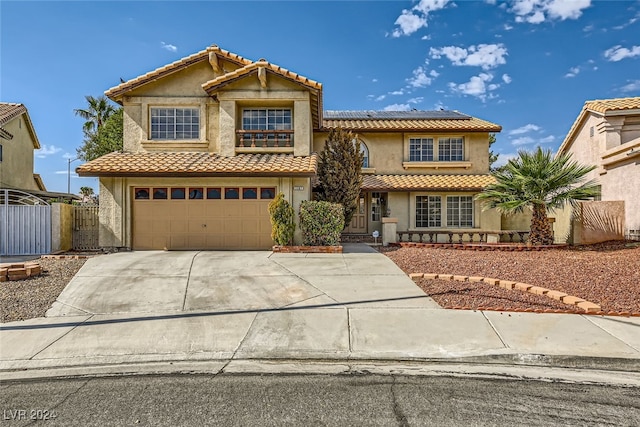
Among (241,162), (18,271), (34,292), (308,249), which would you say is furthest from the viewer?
(241,162)

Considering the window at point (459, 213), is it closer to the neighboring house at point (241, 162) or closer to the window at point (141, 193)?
the neighboring house at point (241, 162)

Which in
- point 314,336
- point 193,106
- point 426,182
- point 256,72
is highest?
point 256,72

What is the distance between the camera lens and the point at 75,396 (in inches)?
162

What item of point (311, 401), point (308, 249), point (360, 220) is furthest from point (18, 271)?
point (360, 220)

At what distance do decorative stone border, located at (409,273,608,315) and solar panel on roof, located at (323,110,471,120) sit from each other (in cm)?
1380

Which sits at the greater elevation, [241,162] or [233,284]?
[241,162]

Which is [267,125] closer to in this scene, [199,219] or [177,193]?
[177,193]

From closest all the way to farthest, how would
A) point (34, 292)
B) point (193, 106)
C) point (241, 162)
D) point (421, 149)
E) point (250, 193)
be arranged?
point (34, 292), point (250, 193), point (241, 162), point (193, 106), point (421, 149)

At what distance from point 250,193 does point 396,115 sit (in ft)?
40.8

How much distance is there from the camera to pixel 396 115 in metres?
21.9

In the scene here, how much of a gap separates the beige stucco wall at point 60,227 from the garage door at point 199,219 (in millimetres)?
2502

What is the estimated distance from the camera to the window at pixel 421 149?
1931cm

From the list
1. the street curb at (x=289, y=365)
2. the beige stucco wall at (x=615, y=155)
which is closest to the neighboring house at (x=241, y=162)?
the beige stucco wall at (x=615, y=155)

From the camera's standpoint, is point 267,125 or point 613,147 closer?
point 267,125
